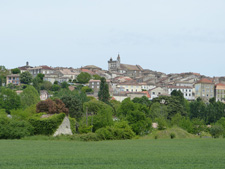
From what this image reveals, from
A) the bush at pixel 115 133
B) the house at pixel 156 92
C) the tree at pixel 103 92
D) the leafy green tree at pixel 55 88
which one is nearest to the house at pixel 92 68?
the leafy green tree at pixel 55 88

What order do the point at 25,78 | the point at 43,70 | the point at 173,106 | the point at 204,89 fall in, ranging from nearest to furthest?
the point at 173,106, the point at 25,78, the point at 204,89, the point at 43,70

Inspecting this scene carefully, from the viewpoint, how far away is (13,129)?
168 ft

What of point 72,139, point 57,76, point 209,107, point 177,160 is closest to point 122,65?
point 57,76

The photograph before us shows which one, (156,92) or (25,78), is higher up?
(25,78)

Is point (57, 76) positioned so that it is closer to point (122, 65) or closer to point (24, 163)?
point (122, 65)

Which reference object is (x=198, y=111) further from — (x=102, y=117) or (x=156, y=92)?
(x=102, y=117)

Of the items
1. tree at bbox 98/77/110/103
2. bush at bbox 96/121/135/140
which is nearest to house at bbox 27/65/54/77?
tree at bbox 98/77/110/103

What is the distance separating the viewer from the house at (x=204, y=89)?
468 feet

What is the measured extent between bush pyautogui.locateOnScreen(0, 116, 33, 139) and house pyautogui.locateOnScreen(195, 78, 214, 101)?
9680 cm

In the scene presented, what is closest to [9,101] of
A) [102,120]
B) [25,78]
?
[102,120]

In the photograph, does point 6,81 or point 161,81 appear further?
point 161,81

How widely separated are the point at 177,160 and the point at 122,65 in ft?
557

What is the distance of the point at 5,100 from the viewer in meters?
90.1

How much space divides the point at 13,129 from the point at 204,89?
99.8 meters
